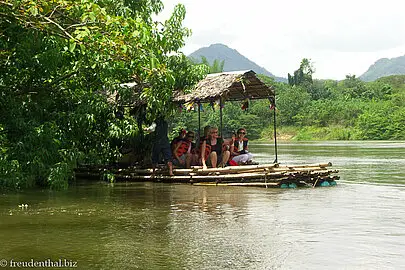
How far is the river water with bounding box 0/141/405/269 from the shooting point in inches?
217

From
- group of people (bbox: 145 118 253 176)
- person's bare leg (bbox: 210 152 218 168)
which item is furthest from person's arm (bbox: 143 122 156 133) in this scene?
person's bare leg (bbox: 210 152 218 168)

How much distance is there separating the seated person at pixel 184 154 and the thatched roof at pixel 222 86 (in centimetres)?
95

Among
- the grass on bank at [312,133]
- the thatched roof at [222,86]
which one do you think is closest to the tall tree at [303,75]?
the grass on bank at [312,133]

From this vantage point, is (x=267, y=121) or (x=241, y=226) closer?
(x=241, y=226)

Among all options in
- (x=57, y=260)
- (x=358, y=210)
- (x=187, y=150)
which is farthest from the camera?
(x=187, y=150)

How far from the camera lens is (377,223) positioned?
740cm

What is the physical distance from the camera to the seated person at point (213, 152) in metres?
12.2

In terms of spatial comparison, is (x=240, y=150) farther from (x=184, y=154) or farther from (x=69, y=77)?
(x=69, y=77)

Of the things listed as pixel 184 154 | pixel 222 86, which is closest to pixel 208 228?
pixel 222 86

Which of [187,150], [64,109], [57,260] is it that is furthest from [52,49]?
[57,260]

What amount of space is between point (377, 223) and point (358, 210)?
117 centimetres

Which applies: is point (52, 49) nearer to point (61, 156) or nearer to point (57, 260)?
point (61, 156)

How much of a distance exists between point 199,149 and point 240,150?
1.01 m

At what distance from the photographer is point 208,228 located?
7.09 m
